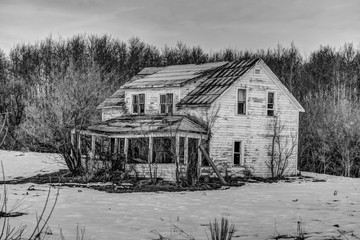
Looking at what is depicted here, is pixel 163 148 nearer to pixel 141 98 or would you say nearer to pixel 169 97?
pixel 169 97

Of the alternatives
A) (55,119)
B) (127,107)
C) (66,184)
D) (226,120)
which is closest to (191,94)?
(226,120)

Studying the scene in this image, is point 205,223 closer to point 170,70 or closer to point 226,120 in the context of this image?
point 226,120

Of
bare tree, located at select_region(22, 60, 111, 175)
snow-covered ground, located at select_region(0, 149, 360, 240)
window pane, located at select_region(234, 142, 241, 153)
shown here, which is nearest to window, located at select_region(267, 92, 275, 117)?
window pane, located at select_region(234, 142, 241, 153)

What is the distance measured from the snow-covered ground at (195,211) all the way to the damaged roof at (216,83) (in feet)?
26.6

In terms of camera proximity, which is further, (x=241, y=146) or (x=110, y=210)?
(x=241, y=146)

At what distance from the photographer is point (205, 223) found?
14320mm

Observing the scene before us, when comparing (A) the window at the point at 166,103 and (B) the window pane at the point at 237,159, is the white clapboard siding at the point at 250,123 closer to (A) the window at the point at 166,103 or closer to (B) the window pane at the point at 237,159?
(B) the window pane at the point at 237,159

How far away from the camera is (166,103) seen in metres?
32.8

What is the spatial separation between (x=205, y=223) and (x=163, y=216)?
5.51 feet

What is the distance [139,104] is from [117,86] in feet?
69.2

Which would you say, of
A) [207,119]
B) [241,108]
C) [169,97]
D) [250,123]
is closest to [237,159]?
[250,123]

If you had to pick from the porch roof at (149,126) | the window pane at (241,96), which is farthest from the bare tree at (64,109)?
the window pane at (241,96)

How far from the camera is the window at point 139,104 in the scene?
34281 millimetres

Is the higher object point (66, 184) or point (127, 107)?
point (127, 107)
